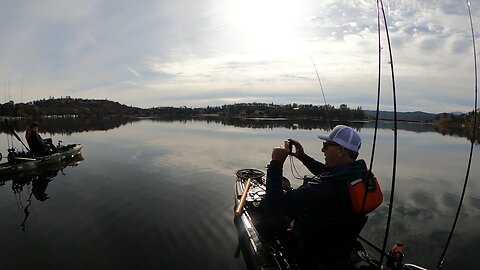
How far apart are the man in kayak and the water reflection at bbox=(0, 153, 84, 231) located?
33.7ft

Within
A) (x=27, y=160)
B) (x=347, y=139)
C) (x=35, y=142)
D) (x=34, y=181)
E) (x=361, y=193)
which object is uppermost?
(x=347, y=139)

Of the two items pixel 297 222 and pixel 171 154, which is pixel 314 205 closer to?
pixel 297 222

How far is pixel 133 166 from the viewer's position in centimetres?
2027

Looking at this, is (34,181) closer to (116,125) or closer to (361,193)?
(361,193)

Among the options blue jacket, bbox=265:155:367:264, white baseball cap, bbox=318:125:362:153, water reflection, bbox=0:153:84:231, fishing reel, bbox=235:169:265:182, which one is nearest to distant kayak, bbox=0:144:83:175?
water reflection, bbox=0:153:84:231

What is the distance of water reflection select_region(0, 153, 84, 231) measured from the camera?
13.1m

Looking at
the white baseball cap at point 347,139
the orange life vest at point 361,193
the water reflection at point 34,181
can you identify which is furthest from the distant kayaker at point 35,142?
the orange life vest at point 361,193

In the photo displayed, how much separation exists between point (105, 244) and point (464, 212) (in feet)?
45.9

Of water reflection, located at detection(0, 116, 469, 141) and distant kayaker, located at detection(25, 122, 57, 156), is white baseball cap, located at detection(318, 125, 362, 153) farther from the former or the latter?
water reflection, located at detection(0, 116, 469, 141)

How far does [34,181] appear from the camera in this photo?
54.4 ft

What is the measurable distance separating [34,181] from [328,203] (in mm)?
18285

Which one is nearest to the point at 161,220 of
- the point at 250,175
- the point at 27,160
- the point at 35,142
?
the point at 250,175

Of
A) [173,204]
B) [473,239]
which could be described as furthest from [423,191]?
[173,204]

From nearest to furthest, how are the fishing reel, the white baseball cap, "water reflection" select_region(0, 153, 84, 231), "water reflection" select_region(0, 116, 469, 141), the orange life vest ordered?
1. the orange life vest
2. the white baseball cap
3. the fishing reel
4. "water reflection" select_region(0, 153, 84, 231)
5. "water reflection" select_region(0, 116, 469, 141)
